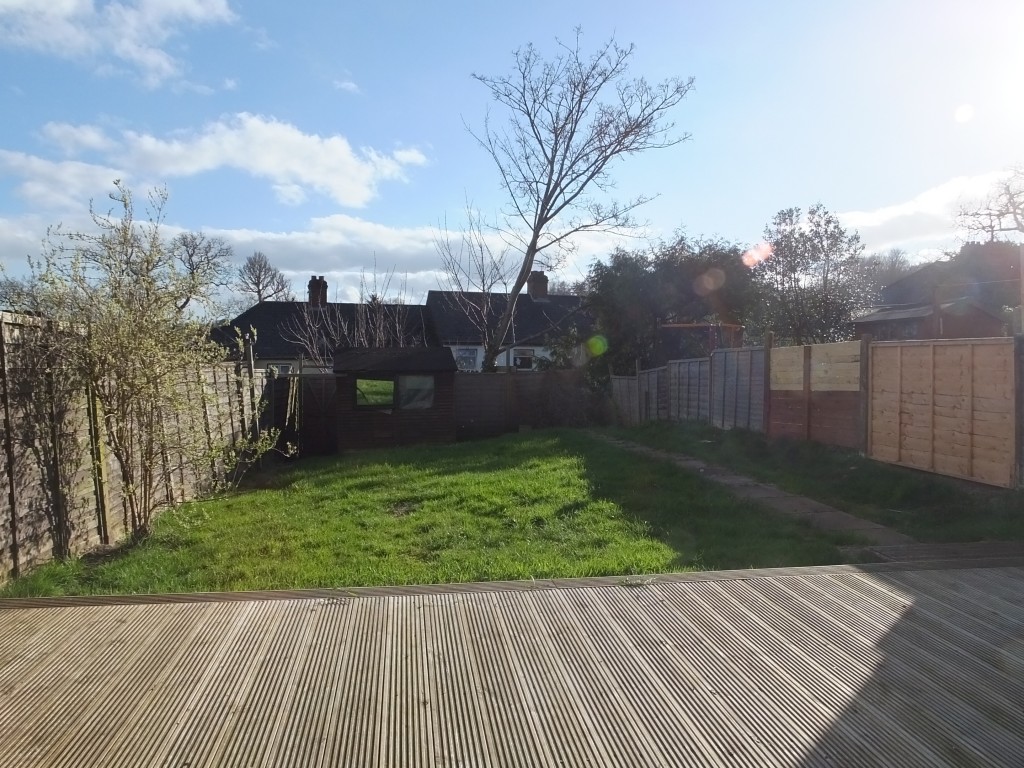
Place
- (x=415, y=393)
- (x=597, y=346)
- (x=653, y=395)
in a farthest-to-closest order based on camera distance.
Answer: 1. (x=597, y=346)
2. (x=653, y=395)
3. (x=415, y=393)

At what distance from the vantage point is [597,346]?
82.6ft

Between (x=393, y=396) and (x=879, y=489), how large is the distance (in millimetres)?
10991

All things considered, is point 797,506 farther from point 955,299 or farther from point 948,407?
point 955,299

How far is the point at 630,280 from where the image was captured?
81.5 feet

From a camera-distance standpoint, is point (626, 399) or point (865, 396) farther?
point (626, 399)

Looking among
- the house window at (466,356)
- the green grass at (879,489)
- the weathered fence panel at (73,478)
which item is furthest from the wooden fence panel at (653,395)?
the house window at (466,356)

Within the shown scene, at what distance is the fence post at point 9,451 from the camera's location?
520 centimetres

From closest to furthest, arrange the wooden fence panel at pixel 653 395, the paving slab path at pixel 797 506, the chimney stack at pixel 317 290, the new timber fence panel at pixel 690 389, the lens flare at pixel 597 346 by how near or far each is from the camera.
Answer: the paving slab path at pixel 797 506, the new timber fence panel at pixel 690 389, the wooden fence panel at pixel 653 395, the lens flare at pixel 597 346, the chimney stack at pixel 317 290

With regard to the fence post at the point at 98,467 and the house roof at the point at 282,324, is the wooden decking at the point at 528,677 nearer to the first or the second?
the fence post at the point at 98,467

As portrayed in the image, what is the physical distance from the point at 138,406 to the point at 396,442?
34.7 ft

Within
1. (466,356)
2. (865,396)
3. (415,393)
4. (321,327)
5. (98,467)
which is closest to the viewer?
(98,467)

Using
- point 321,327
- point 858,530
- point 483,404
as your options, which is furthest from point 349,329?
point 858,530

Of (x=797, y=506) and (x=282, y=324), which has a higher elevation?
(x=282, y=324)

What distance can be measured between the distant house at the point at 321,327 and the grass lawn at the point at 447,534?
48.6 ft
